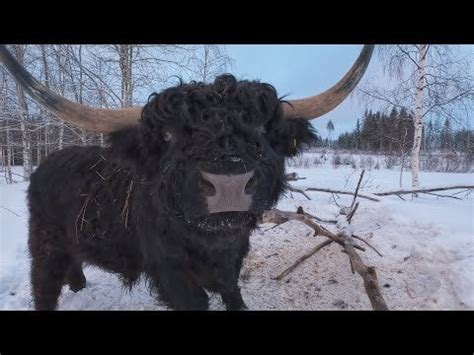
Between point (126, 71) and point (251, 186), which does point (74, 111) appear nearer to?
point (251, 186)

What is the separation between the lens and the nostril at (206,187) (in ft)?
6.22

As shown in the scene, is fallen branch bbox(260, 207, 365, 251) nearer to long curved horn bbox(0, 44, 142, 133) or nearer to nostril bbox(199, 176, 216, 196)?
long curved horn bbox(0, 44, 142, 133)

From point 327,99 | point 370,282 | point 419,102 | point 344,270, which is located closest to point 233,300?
point 370,282

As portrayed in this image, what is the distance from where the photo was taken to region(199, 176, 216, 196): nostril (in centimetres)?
190

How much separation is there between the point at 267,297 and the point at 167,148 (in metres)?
1.96

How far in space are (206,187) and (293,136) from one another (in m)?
1.19

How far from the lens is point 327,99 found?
292 cm

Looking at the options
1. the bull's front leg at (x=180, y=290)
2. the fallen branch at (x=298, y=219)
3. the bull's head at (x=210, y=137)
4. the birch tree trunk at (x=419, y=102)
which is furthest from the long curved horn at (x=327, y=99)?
the birch tree trunk at (x=419, y=102)

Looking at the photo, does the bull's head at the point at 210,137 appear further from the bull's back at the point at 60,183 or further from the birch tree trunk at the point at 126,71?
the birch tree trunk at the point at 126,71

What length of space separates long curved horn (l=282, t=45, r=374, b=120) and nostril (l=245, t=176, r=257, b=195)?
100 centimetres

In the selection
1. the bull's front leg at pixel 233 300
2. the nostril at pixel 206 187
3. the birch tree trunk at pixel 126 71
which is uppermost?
the birch tree trunk at pixel 126 71
